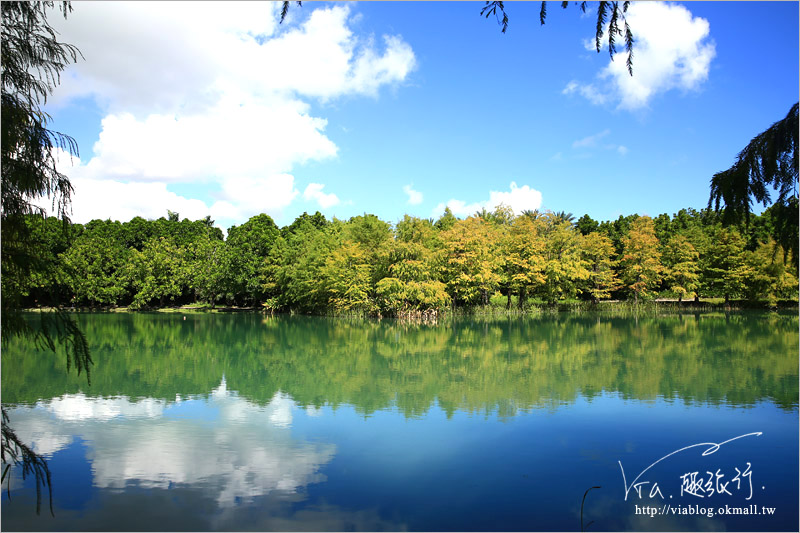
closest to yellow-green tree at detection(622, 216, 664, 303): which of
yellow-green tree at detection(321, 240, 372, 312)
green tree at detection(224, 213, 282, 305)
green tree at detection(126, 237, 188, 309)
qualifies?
yellow-green tree at detection(321, 240, 372, 312)

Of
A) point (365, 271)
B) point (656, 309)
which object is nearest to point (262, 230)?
point (365, 271)

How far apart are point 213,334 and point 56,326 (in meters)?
20.8

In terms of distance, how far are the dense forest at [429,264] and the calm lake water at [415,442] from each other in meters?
19.5

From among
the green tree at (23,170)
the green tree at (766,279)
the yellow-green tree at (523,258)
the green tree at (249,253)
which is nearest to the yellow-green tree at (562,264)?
A: the yellow-green tree at (523,258)

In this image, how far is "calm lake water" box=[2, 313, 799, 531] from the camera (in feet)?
16.2

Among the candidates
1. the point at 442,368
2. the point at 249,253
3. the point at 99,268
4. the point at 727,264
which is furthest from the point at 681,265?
the point at 99,268

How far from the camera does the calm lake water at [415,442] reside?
4934mm

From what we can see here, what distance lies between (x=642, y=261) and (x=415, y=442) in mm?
35482

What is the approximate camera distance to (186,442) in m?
7.19

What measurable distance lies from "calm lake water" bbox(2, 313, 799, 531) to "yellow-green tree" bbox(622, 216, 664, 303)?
2451 cm

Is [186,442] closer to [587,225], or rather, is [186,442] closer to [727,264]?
[727,264]

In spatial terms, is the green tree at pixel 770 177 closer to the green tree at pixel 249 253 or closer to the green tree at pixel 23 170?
the green tree at pixel 23 170

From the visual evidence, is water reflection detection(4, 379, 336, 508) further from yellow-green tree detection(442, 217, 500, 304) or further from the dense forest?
yellow-green tree detection(442, 217, 500, 304)

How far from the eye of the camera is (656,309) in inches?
1446
